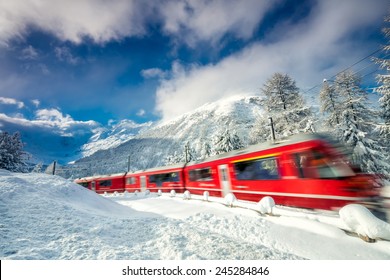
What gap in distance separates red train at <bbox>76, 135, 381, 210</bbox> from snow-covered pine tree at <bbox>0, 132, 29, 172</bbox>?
34431 mm

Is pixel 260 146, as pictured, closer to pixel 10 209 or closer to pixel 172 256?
pixel 172 256

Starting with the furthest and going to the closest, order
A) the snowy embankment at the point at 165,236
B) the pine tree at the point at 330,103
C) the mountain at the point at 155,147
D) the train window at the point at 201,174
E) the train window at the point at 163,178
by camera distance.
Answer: the mountain at the point at 155,147 → the pine tree at the point at 330,103 → the train window at the point at 163,178 → the train window at the point at 201,174 → the snowy embankment at the point at 165,236

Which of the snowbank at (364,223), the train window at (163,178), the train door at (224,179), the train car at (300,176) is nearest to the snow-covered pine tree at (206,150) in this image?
Answer: the train window at (163,178)

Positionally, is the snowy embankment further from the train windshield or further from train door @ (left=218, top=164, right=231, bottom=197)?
train door @ (left=218, top=164, right=231, bottom=197)

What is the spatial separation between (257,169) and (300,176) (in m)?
2.40

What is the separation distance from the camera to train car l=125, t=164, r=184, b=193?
1877 cm

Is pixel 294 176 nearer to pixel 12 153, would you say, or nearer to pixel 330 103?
pixel 330 103

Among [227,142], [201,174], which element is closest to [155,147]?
[227,142]

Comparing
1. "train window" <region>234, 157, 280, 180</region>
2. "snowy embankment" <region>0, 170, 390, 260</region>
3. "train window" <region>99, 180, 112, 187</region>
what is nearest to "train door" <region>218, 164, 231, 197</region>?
"train window" <region>234, 157, 280, 180</region>

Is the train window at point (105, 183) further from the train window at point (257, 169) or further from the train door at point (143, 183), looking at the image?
the train window at point (257, 169)

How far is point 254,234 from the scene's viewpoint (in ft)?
19.9

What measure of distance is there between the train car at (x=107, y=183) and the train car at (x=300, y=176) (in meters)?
19.3

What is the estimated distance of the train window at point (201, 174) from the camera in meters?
14.7
